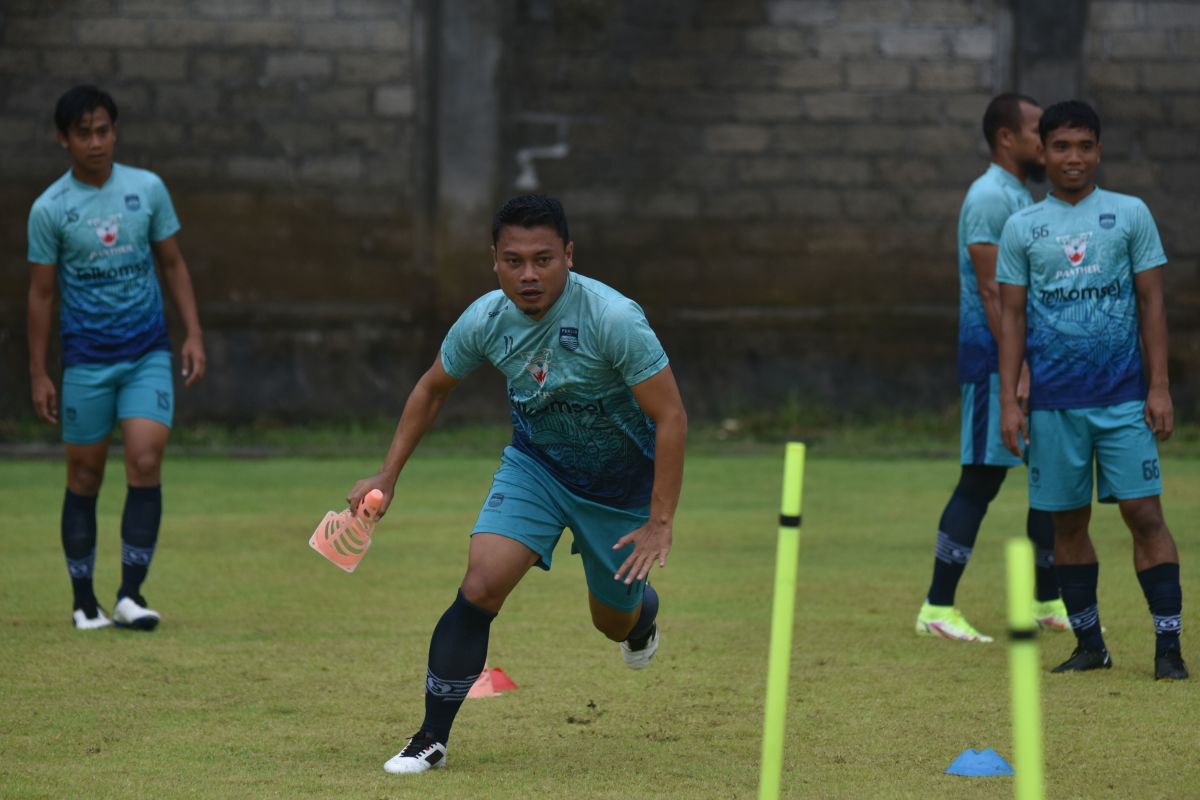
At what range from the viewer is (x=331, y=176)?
1351cm

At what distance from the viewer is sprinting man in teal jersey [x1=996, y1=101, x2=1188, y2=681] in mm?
5020

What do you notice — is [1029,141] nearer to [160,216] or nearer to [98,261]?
[160,216]

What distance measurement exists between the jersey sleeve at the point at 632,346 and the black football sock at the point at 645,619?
1.00 meters

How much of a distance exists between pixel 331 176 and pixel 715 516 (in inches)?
244

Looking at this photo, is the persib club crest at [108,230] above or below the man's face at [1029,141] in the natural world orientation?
below

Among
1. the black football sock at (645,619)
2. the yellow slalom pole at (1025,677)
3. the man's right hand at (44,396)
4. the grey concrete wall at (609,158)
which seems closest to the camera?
the yellow slalom pole at (1025,677)

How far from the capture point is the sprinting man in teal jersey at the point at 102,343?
605cm

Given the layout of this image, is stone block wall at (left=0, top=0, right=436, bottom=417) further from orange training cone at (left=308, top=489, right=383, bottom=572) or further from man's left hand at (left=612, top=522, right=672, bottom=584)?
man's left hand at (left=612, top=522, right=672, bottom=584)

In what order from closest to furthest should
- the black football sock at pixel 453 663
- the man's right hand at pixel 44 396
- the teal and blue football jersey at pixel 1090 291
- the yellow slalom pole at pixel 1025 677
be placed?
the yellow slalom pole at pixel 1025 677 < the black football sock at pixel 453 663 < the teal and blue football jersey at pixel 1090 291 < the man's right hand at pixel 44 396

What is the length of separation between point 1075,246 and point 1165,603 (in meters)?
1.31

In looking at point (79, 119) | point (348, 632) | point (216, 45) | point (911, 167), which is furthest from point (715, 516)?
point (216, 45)

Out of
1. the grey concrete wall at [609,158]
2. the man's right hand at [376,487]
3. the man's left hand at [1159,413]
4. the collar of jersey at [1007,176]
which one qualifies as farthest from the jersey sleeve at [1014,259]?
the grey concrete wall at [609,158]

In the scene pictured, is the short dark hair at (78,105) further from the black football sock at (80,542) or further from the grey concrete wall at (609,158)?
the grey concrete wall at (609,158)

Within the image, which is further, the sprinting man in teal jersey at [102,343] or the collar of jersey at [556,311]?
the sprinting man in teal jersey at [102,343]
